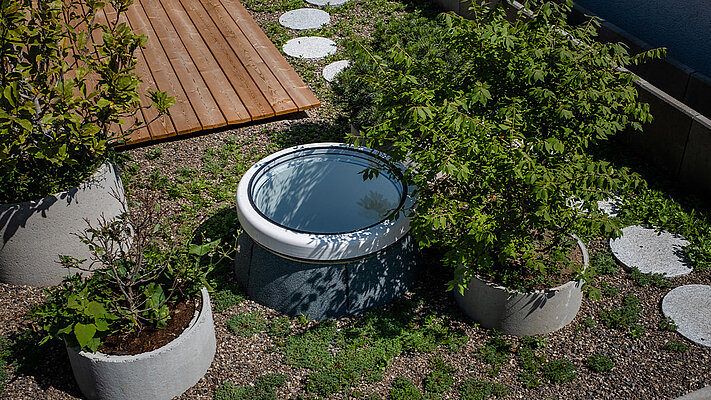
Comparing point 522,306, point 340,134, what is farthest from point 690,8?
point 522,306

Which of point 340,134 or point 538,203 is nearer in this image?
point 538,203

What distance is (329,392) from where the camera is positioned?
4.07m

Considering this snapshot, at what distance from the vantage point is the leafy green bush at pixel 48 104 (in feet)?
13.3

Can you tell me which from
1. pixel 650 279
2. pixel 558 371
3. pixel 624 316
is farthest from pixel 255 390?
pixel 650 279

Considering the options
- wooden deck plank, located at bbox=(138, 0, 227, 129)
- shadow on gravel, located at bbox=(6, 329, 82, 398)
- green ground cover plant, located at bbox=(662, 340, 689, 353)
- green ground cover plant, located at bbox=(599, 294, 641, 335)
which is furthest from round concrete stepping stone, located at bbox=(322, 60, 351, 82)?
green ground cover plant, located at bbox=(662, 340, 689, 353)

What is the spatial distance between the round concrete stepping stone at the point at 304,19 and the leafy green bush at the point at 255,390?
502 centimetres

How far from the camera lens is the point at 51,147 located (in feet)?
13.9

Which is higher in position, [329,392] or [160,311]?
[160,311]

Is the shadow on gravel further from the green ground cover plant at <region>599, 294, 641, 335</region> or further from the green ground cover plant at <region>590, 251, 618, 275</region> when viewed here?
the green ground cover plant at <region>590, 251, 618, 275</region>

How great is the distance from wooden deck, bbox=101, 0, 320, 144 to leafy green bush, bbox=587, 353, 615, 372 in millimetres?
3547

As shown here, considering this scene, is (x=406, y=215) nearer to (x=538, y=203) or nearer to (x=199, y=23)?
(x=538, y=203)

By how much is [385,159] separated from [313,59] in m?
2.98

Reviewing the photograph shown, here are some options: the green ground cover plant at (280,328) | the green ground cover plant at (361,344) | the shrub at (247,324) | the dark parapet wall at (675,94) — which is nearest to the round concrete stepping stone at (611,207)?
the dark parapet wall at (675,94)

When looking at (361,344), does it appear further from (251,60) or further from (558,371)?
(251,60)
